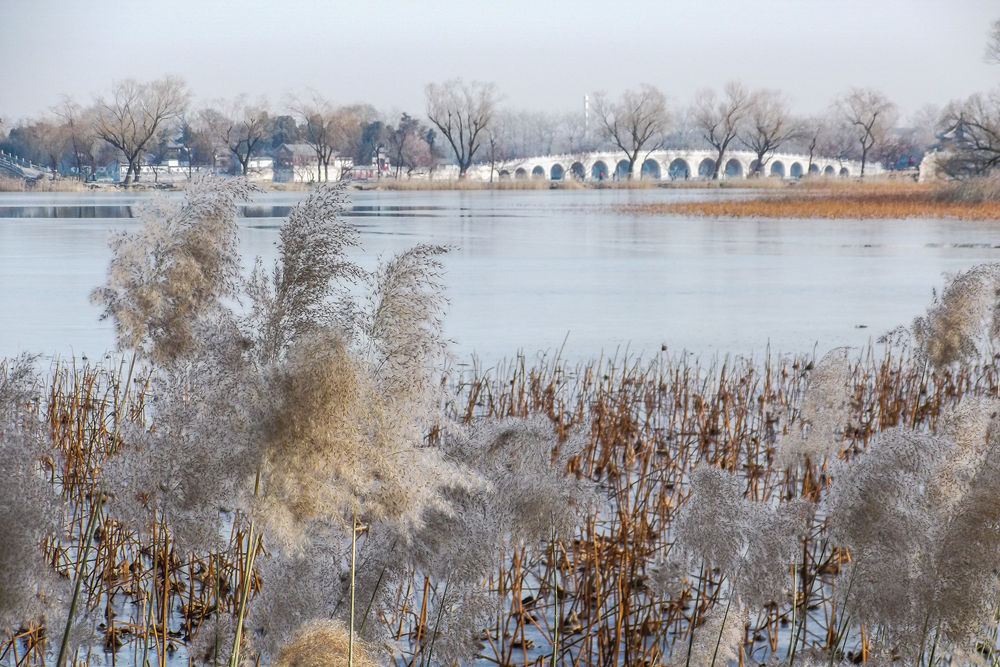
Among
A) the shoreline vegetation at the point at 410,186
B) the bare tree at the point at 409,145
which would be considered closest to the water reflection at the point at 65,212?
the shoreline vegetation at the point at 410,186

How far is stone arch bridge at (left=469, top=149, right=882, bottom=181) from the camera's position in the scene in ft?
353

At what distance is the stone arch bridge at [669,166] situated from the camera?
353 feet

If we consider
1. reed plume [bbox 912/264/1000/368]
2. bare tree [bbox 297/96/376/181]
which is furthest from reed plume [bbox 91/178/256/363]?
bare tree [bbox 297/96/376/181]

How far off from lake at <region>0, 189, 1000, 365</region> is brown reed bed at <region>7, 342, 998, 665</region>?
1.10 m

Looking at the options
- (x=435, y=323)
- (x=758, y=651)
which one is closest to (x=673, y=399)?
(x=758, y=651)

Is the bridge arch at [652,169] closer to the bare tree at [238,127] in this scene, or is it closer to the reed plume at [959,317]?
the bare tree at [238,127]

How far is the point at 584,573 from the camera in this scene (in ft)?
12.6

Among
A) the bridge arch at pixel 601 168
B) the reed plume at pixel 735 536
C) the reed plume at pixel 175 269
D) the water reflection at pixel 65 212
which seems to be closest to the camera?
the reed plume at pixel 735 536

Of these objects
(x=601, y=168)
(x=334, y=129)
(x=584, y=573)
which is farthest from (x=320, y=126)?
(x=584, y=573)

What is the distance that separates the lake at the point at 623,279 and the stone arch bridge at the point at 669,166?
247ft

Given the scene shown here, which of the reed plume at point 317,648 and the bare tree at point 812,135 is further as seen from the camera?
the bare tree at point 812,135

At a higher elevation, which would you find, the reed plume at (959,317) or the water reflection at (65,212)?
the reed plume at (959,317)

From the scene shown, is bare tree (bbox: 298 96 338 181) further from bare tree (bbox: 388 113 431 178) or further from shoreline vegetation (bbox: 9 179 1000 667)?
shoreline vegetation (bbox: 9 179 1000 667)

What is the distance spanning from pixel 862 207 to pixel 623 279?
66.9 ft
